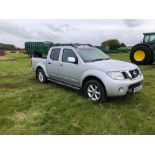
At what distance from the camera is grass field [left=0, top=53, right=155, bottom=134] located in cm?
435

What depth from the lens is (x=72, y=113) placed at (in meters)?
5.17

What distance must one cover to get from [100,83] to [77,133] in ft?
6.63

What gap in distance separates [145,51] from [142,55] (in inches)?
16.9

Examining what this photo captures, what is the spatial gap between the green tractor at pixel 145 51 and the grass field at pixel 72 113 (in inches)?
302

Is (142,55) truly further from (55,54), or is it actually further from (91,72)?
(91,72)

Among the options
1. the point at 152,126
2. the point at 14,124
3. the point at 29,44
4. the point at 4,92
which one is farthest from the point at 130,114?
the point at 29,44

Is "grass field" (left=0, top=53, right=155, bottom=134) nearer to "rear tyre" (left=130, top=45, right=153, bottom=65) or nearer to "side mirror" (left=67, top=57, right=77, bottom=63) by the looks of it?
"side mirror" (left=67, top=57, right=77, bottom=63)

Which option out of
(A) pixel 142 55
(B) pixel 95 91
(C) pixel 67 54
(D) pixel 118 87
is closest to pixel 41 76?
(C) pixel 67 54

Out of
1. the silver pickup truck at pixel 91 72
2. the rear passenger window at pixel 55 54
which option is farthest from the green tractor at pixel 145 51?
the rear passenger window at pixel 55 54

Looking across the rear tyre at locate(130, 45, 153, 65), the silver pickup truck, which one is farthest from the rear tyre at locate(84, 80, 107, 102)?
the rear tyre at locate(130, 45, 153, 65)

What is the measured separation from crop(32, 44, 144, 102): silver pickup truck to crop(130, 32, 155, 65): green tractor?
8243 millimetres

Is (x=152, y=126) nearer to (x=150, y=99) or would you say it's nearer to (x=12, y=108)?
(x=150, y=99)

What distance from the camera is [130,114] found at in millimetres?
5082

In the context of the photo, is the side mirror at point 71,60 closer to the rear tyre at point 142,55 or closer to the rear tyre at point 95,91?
the rear tyre at point 95,91
